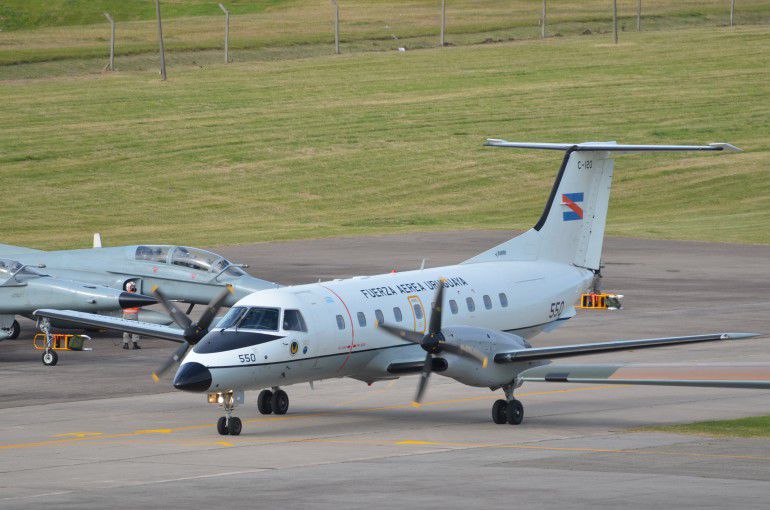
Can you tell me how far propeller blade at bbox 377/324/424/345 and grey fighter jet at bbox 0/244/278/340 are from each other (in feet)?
46.5

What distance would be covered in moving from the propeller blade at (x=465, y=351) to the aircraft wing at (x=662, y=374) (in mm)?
1088

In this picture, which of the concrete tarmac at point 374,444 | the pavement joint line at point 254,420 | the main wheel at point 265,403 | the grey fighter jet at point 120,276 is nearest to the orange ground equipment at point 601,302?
the concrete tarmac at point 374,444

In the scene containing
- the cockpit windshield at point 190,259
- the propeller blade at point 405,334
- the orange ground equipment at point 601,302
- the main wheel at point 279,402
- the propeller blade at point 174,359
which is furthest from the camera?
the orange ground equipment at point 601,302

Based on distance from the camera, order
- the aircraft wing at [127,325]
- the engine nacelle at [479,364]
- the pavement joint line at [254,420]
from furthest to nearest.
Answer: the aircraft wing at [127,325], the engine nacelle at [479,364], the pavement joint line at [254,420]

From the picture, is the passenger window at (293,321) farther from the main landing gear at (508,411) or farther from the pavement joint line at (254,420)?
the main landing gear at (508,411)

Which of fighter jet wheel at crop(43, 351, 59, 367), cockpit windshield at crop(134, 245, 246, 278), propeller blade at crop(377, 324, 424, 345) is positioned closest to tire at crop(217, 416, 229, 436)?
propeller blade at crop(377, 324, 424, 345)

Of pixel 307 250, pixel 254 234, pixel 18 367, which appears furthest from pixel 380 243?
pixel 18 367

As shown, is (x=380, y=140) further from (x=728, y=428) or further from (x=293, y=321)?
(x=728, y=428)

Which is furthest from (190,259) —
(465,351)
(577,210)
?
(465,351)

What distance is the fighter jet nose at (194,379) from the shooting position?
89.5 ft

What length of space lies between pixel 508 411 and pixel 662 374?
7.17 m

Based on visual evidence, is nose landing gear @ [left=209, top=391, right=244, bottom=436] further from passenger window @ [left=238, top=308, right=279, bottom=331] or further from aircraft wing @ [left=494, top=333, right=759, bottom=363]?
aircraft wing @ [left=494, top=333, right=759, bottom=363]

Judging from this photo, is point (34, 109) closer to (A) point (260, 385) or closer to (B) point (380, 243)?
(B) point (380, 243)

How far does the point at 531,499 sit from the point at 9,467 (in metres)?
9.86
